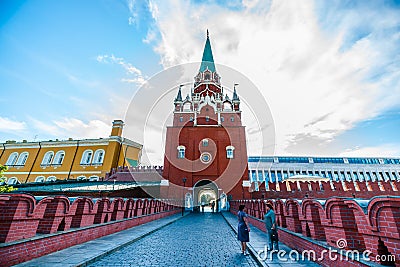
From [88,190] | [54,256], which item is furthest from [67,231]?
[88,190]

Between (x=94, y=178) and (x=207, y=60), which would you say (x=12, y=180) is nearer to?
(x=94, y=178)

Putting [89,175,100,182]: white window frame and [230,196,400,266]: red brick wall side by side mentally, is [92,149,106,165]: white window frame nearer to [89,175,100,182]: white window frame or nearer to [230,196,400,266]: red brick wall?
[89,175,100,182]: white window frame

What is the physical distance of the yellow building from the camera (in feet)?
82.7

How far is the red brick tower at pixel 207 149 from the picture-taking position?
23594 mm

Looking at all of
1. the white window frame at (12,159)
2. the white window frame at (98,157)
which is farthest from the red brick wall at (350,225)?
the white window frame at (12,159)

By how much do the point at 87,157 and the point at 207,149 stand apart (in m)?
16.5

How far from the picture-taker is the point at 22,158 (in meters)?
27.6

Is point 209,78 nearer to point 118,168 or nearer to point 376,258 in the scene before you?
point 118,168

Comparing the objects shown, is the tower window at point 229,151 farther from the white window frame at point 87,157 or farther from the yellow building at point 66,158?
the white window frame at point 87,157

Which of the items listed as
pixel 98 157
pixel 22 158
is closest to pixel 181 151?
pixel 98 157

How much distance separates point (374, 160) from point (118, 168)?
54.3 meters

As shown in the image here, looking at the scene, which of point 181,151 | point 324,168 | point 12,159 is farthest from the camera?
point 324,168

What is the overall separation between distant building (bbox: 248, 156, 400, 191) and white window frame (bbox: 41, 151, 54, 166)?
107 ft

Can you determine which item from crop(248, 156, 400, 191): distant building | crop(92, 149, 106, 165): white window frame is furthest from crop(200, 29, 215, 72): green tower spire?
crop(92, 149, 106, 165): white window frame
